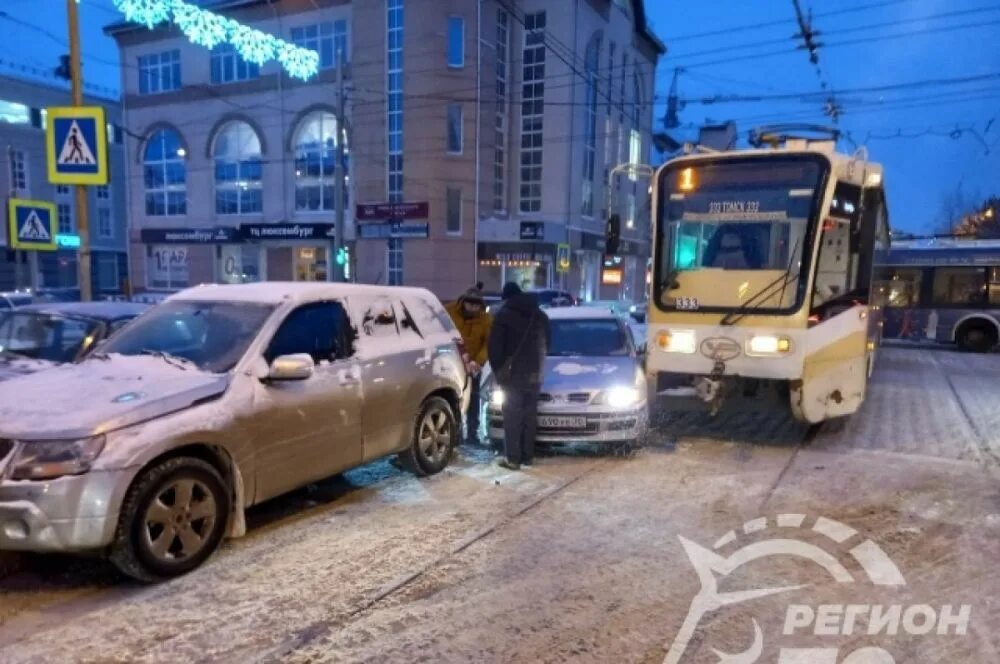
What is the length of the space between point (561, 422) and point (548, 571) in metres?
2.82

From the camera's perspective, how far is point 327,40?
1346 inches

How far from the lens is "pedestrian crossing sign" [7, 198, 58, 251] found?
34.8 feet

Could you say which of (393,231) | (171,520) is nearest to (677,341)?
(171,520)

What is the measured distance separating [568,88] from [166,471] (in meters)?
31.9

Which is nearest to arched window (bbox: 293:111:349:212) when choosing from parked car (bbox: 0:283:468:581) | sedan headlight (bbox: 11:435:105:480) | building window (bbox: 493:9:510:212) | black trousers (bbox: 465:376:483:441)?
building window (bbox: 493:9:510:212)

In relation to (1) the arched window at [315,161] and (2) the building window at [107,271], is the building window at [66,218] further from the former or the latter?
(1) the arched window at [315,161]

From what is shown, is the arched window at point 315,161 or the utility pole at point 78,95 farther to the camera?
the arched window at point 315,161

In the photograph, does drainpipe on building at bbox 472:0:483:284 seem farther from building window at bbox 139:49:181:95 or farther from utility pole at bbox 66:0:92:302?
utility pole at bbox 66:0:92:302

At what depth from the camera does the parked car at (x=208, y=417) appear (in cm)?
394

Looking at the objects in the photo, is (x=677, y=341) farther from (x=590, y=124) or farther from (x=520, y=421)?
(x=590, y=124)

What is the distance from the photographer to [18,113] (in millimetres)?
45500

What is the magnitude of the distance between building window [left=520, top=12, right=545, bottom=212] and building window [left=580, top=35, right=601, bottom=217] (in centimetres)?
227

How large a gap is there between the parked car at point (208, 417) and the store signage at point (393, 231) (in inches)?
975

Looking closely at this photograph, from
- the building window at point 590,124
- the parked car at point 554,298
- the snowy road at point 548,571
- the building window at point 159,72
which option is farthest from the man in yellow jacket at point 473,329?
the building window at point 159,72
